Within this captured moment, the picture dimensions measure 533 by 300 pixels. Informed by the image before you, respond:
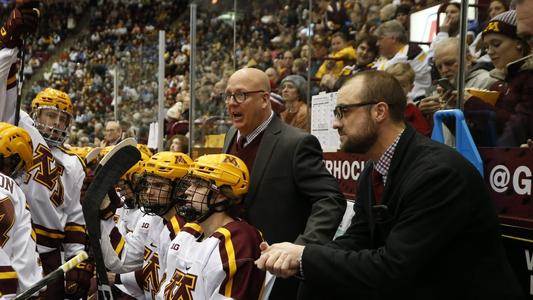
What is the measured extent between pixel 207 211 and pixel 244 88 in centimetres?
63

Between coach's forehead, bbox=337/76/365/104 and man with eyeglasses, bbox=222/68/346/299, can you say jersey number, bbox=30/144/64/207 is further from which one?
coach's forehead, bbox=337/76/365/104

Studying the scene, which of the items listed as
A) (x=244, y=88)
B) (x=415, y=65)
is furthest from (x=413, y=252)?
(x=415, y=65)

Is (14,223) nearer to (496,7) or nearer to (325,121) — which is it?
(325,121)

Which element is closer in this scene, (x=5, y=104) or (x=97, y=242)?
(x=97, y=242)

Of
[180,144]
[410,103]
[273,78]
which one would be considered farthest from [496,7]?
[180,144]

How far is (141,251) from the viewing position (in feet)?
10.4

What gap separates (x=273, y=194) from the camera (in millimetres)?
2609

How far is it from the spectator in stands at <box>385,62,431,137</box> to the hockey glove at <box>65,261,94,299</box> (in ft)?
6.37

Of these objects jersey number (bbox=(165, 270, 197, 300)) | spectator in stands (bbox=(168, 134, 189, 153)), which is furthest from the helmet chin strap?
spectator in stands (bbox=(168, 134, 189, 153))

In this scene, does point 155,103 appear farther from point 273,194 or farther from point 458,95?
point 458,95

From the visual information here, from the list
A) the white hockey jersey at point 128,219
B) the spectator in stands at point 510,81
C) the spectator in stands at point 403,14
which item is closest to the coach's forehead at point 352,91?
the spectator in stands at point 510,81

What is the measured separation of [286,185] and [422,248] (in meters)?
1.14

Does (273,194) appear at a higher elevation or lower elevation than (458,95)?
lower

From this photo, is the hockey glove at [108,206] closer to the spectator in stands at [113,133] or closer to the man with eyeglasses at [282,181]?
the man with eyeglasses at [282,181]
